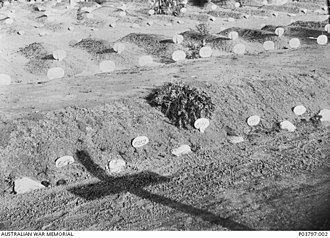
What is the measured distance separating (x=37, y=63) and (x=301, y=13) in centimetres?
2267

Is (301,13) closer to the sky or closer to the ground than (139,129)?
closer to the ground

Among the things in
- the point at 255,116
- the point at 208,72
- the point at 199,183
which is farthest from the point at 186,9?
Answer: the point at 199,183

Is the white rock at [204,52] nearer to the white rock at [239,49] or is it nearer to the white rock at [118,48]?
the white rock at [239,49]

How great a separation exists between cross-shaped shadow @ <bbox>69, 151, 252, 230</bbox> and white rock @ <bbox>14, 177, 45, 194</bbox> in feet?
3.06

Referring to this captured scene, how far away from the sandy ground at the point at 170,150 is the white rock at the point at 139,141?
137 mm

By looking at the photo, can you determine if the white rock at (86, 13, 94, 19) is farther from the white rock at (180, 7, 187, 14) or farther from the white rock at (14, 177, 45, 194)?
the white rock at (14, 177, 45, 194)

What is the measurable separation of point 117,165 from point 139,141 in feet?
3.59

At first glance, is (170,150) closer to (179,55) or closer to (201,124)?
Result: (201,124)

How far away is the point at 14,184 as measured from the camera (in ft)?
35.7

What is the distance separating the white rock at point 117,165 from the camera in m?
11.5

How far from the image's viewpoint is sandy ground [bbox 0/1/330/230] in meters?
9.34

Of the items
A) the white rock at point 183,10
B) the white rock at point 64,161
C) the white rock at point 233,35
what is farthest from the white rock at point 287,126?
the white rock at point 183,10

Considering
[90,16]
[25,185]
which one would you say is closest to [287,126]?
[25,185]

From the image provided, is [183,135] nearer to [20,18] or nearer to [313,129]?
[313,129]
